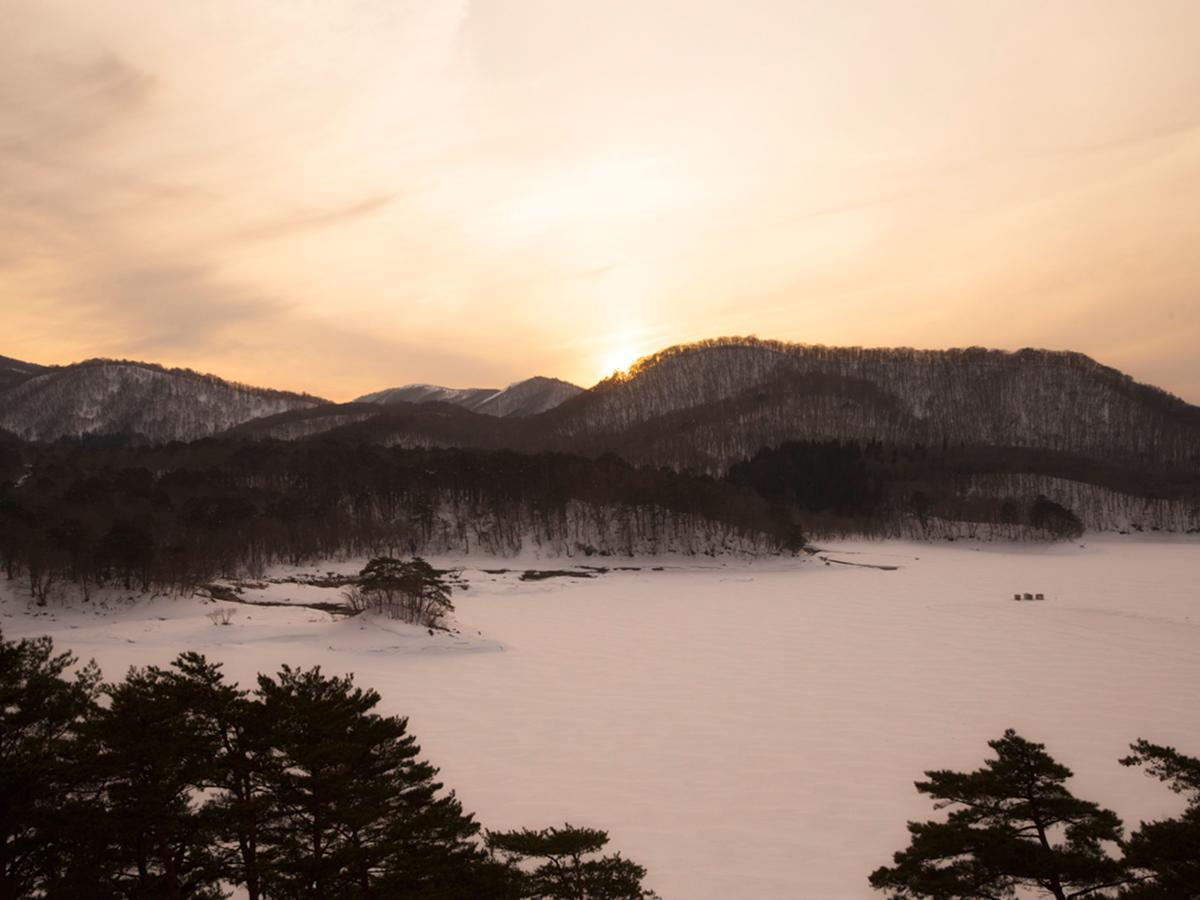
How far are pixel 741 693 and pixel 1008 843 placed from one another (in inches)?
867

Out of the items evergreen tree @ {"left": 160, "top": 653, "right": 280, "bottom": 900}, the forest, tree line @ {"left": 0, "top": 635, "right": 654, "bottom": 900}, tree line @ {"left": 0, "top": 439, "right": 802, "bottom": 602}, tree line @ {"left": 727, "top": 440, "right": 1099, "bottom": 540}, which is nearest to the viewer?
tree line @ {"left": 0, "top": 635, "right": 654, "bottom": 900}

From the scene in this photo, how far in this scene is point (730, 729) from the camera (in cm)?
2514

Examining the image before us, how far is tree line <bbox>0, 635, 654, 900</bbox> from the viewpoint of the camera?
8.97 m

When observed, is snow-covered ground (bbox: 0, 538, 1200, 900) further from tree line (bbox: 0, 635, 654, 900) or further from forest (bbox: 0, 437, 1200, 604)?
tree line (bbox: 0, 635, 654, 900)

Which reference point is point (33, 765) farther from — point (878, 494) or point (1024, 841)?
point (878, 494)

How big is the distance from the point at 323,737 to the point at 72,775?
300 centimetres

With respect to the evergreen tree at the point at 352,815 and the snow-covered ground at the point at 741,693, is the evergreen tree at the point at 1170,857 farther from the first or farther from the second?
the snow-covered ground at the point at 741,693

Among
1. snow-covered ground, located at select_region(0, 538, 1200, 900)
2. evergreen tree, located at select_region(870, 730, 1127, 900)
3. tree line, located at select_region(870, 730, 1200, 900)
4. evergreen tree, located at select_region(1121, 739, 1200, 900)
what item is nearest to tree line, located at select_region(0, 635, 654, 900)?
evergreen tree, located at select_region(870, 730, 1127, 900)

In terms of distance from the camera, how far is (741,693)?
1174 inches

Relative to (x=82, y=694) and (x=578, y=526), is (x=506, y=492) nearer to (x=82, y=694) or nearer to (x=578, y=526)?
(x=578, y=526)

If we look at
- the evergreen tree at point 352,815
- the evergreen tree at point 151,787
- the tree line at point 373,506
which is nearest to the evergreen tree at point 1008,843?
the evergreen tree at point 352,815

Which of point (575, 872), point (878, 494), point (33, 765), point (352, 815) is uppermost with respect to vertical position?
point (878, 494)

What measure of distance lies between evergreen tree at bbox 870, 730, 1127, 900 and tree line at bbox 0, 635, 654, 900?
3.37m

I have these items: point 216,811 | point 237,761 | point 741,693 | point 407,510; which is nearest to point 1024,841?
point 216,811
